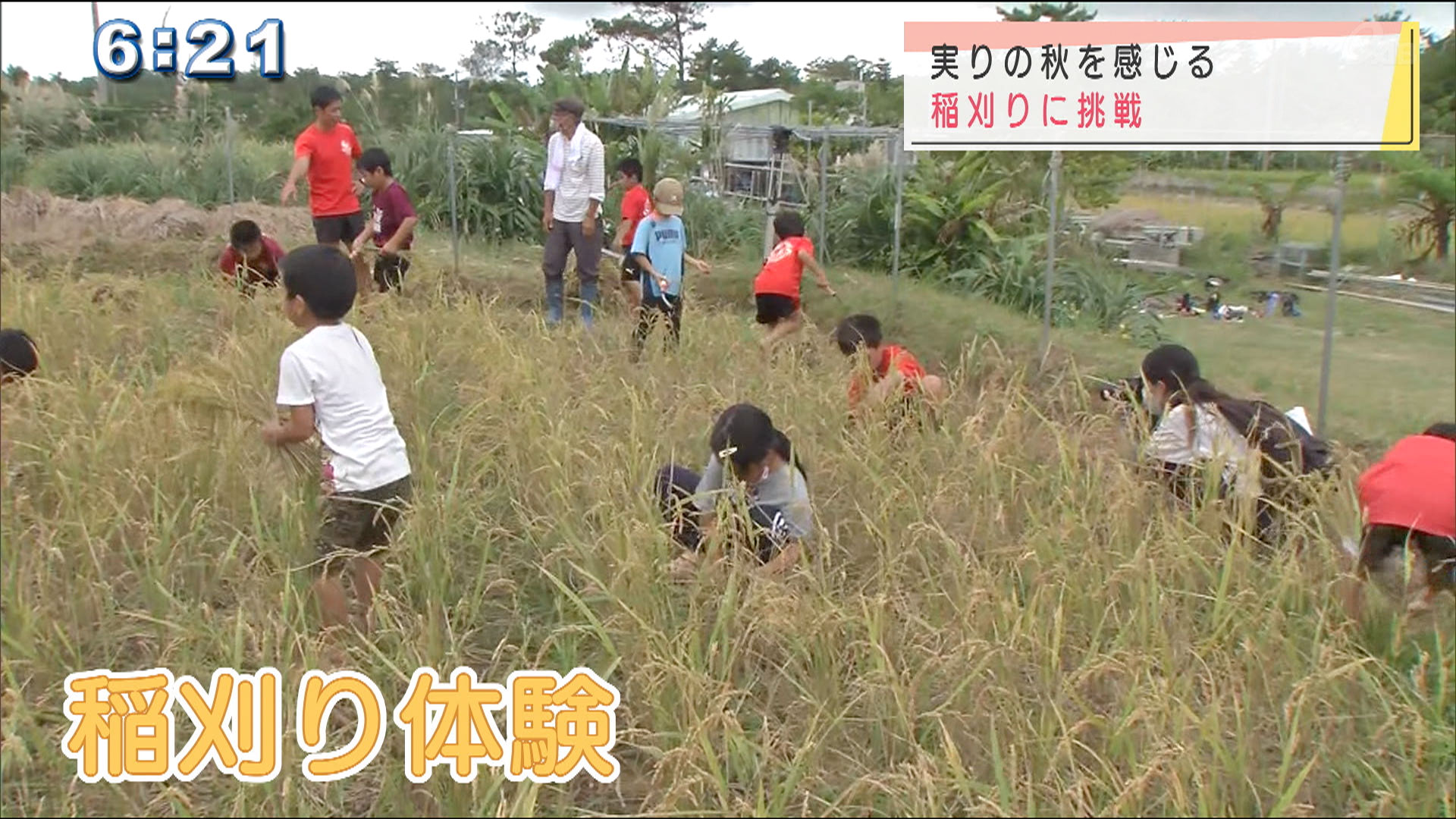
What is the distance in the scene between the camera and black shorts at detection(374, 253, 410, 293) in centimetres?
689

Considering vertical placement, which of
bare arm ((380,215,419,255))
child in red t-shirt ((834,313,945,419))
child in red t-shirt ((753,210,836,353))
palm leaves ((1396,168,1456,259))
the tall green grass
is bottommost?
the tall green grass

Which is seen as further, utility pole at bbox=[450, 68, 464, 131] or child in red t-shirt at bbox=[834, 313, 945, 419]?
utility pole at bbox=[450, 68, 464, 131]

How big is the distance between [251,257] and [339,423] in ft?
12.2

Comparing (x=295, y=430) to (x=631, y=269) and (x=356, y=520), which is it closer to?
(x=356, y=520)

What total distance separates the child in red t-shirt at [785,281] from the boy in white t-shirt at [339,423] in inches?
148

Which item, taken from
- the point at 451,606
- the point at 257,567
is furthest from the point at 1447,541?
the point at 257,567

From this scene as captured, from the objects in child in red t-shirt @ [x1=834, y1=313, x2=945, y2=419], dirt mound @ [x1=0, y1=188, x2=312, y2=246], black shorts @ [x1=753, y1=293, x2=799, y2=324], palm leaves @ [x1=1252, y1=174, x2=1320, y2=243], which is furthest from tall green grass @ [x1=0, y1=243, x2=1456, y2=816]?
palm leaves @ [x1=1252, y1=174, x2=1320, y2=243]

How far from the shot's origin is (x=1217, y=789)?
7.65 ft

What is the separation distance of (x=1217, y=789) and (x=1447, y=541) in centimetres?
132

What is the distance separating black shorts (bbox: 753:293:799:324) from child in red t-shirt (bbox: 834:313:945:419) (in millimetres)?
1744

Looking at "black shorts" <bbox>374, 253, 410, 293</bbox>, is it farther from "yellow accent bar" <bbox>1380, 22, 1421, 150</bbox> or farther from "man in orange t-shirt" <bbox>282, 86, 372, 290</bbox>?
"yellow accent bar" <bbox>1380, 22, 1421, 150</bbox>

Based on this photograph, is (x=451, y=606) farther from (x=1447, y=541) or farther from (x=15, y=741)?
(x=1447, y=541)

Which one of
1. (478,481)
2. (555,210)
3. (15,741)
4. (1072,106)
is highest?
(1072,106)

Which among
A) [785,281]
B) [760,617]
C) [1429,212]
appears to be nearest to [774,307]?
[785,281]
